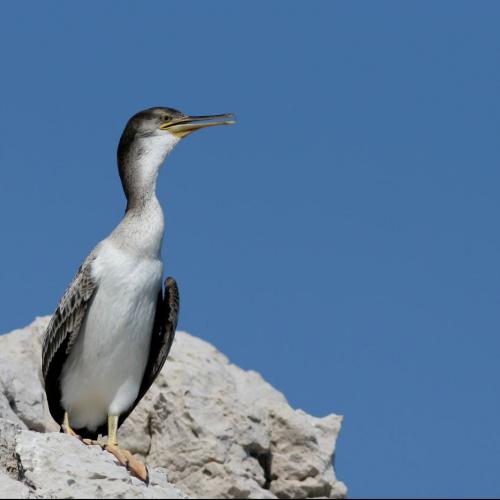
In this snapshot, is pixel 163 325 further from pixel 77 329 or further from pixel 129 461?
pixel 129 461

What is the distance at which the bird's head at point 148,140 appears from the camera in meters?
14.5

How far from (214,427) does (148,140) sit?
7.30 m

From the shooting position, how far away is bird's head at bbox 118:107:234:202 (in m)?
14.5

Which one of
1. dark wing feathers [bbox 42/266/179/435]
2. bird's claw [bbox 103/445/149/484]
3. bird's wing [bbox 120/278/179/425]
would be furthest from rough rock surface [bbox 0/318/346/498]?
bird's claw [bbox 103/445/149/484]

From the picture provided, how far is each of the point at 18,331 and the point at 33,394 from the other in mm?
3573

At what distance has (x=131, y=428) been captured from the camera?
21.0 m

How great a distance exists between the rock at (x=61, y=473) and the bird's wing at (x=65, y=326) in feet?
10.2

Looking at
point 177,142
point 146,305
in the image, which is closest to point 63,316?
point 146,305

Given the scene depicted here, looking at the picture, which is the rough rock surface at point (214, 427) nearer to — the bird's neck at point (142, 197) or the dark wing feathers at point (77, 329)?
the dark wing feathers at point (77, 329)

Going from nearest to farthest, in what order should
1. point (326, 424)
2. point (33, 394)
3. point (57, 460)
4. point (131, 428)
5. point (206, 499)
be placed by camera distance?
1. point (57, 460)
2. point (33, 394)
3. point (206, 499)
4. point (131, 428)
5. point (326, 424)

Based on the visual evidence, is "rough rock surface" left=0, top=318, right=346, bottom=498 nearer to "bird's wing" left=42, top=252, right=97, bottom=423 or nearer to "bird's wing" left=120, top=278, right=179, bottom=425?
"bird's wing" left=42, top=252, right=97, bottom=423

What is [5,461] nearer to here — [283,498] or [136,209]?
[136,209]

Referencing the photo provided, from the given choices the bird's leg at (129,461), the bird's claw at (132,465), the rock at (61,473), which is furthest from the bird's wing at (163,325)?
the rock at (61,473)

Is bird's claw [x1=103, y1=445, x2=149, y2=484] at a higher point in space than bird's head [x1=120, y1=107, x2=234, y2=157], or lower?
lower
